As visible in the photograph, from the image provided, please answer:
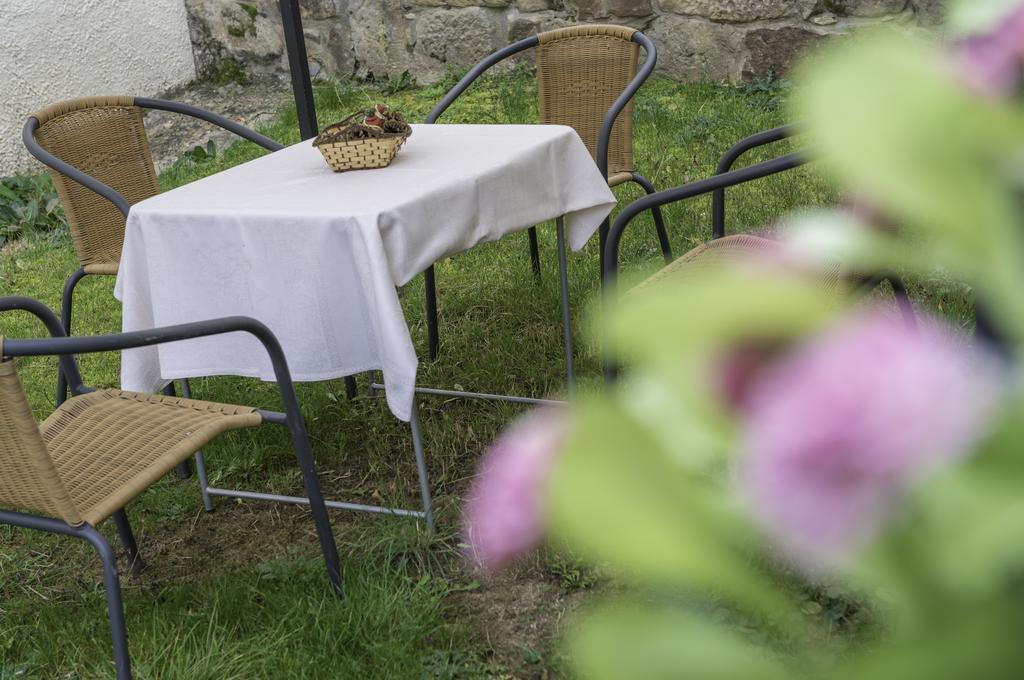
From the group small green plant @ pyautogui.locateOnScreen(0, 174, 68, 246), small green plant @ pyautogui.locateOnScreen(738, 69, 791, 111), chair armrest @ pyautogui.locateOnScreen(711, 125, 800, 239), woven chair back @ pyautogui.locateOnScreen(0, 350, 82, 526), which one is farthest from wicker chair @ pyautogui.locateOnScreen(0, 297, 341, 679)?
small green plant @ pyautogui.locateOnScreen(738, 69, 791, 111)

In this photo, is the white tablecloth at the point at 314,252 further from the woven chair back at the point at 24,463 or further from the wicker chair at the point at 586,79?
the wicker chair at the point at 586,79

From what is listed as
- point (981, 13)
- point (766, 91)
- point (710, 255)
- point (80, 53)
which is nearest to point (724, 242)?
point (710, 255)

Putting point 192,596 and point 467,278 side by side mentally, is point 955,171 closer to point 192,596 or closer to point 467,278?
point 192,596

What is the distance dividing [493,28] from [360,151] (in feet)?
12.1

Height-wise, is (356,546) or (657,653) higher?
(657,653)

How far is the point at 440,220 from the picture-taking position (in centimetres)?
224

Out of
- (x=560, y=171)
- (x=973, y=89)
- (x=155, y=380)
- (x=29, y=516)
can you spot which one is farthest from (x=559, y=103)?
(x=973, y=89)

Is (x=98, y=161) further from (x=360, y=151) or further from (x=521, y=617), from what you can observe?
(x=521, y=617)

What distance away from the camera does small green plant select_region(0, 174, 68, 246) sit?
202 inches

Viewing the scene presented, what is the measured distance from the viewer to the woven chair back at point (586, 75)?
3482 millimetres

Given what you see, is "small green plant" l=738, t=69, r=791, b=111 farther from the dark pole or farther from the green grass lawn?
the dark pole

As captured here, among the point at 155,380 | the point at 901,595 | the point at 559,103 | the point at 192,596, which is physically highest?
the point at 901,595

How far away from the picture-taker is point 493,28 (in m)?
5.93

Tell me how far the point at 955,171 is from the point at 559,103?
350cm
